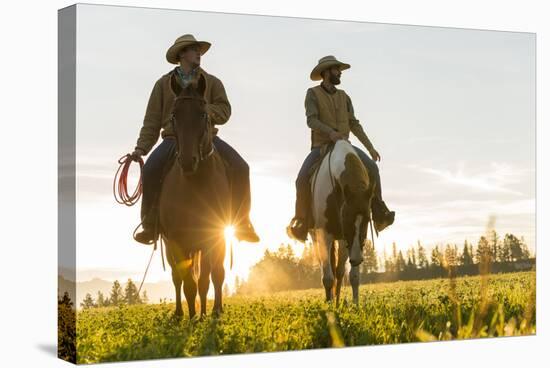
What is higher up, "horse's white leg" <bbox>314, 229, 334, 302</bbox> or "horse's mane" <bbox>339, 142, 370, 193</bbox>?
"horse's mane" <bbox>339, 142, 370, 193</bbox>

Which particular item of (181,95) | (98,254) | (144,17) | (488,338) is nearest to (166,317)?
(98,254)

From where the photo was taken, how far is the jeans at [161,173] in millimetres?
13672

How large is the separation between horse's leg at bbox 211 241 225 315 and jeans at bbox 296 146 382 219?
133 centimetres

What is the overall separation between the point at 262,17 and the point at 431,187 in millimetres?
2977

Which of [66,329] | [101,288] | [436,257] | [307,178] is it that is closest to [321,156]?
[307,178]

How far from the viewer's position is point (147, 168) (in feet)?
44.8

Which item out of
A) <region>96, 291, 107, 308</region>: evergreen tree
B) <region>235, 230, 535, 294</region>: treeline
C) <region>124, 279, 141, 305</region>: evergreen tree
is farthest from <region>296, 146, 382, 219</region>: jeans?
<region>96, 291, 107, 308</region>: evergreen tree

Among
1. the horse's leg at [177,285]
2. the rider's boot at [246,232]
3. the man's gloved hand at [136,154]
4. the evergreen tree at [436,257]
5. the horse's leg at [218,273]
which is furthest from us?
the evergreen tree at [436,257]

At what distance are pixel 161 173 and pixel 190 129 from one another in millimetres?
921

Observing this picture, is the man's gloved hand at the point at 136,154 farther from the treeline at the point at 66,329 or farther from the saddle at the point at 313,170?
the saddle at the point at 313,170

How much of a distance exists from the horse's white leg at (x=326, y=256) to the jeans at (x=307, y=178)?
0.35 m

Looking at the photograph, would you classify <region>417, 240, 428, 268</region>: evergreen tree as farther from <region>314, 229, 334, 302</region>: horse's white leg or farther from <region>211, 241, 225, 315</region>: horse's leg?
<region>211, 241, 225, 315</region>: horse's leg

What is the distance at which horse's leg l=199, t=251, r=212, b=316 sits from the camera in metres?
13.8

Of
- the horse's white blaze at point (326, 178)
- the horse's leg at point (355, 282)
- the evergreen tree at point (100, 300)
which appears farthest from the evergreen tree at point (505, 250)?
the evergreen tree at point (100, 300)
